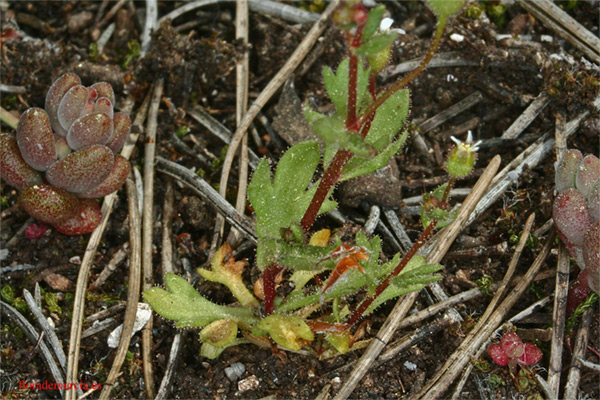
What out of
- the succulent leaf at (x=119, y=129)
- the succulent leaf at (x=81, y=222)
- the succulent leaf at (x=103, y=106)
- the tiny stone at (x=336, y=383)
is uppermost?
the succulent leaf at (x=103, y=106)

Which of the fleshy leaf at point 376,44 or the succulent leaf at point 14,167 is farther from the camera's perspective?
the succulent leaf at point 14,167

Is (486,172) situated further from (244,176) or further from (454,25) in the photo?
(244,176)

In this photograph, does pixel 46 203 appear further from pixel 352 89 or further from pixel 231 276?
pixel 352 89

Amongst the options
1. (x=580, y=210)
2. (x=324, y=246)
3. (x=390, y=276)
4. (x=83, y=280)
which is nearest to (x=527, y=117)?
(x=580, y=210)

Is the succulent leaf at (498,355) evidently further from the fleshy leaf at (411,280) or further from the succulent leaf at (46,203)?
the succulent leaf at (46,203)

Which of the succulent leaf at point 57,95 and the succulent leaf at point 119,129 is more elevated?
the succulent leaf at point 57,95

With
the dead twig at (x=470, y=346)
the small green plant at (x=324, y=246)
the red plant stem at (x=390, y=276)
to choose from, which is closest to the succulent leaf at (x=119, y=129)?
the small green plant at (x=324, y=246)

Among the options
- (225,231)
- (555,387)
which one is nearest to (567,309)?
(555,387)
